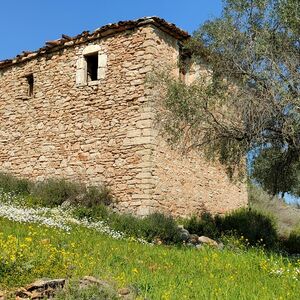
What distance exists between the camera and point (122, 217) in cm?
1277

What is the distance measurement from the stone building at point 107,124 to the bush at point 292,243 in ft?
7.65

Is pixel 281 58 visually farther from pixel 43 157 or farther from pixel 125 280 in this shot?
pixel 43 157

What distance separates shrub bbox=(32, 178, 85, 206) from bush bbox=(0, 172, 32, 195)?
33.7 inches

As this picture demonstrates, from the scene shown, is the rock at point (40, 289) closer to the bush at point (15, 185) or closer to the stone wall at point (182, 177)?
the stone wall at point (182, 177)

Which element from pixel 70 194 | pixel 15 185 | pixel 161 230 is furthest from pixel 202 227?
pixel 15 185

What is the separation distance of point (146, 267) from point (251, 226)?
25.8 ft

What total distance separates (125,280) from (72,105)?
10137mm

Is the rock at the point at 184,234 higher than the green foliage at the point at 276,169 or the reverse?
the reverse

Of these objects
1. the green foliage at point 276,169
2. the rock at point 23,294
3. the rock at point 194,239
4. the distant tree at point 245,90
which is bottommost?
the rock at point 194,239

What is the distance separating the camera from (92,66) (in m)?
16.2

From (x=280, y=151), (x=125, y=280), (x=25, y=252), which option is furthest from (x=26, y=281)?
(x=280, y=151)

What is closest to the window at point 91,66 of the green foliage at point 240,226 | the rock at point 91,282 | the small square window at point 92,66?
the small square window at point 92,66

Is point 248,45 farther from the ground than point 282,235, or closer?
farther from the ground

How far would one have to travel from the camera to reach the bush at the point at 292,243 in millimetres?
13791
